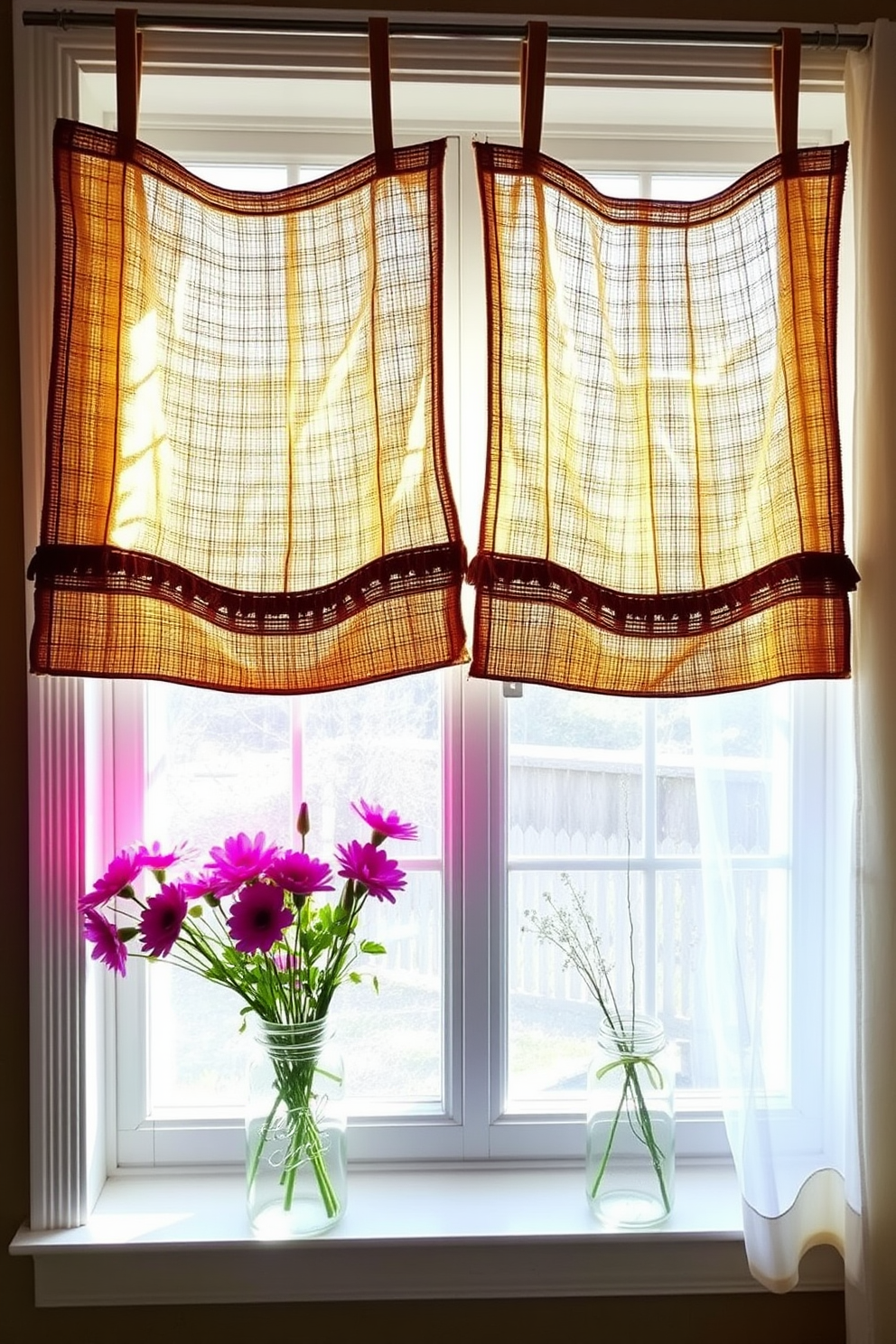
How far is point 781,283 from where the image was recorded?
132cm

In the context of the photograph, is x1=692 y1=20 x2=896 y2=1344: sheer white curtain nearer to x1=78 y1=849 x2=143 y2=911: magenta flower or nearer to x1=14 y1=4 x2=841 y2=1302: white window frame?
x1=14 y1=4 x2=841 y2=1302: white window frame

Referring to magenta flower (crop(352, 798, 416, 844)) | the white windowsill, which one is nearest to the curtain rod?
magenta flower (crop(352, 798, 416, 844))

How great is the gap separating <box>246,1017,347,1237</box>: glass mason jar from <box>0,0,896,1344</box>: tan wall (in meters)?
0.15

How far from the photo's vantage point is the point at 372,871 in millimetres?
1328

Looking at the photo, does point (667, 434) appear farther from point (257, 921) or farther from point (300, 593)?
point (257, 921)

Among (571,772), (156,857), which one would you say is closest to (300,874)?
(156,857)

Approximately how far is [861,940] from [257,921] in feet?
2.57

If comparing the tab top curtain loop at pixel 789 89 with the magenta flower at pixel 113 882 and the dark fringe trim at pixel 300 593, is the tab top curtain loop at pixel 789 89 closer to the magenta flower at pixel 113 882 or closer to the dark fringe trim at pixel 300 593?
the dark fringe trim at pixel 300 593

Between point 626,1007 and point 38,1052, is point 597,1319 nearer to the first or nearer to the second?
point 626,1007

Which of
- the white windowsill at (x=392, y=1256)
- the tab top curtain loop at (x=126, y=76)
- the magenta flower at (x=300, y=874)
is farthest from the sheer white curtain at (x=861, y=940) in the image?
the tab top curtain loop at (x=126, y=76)

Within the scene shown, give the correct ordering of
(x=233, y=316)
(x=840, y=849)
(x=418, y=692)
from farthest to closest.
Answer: (x=418, y=692) → (x=840, y=849) → (x=233, y=316)

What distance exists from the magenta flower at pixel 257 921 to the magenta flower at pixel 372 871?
10 cm

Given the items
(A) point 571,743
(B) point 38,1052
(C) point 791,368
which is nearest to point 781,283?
(C) point 791,368

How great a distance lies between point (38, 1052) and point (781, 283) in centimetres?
142
